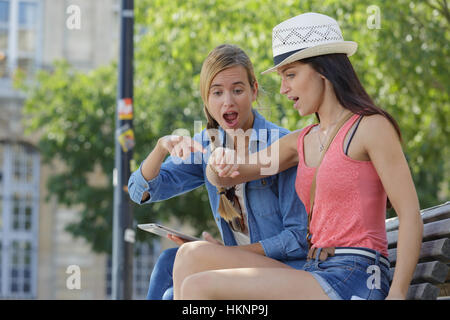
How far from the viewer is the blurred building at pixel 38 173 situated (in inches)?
869

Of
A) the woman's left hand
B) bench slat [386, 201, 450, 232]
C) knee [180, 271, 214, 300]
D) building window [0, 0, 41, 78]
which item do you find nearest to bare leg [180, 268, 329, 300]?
knee [180, 271, 214, 300]

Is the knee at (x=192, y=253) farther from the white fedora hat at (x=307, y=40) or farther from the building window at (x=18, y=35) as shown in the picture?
the building window at (x=18, y=35)

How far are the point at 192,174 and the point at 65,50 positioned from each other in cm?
1966

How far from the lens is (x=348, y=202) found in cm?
293

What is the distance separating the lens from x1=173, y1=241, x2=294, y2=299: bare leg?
9.98ft

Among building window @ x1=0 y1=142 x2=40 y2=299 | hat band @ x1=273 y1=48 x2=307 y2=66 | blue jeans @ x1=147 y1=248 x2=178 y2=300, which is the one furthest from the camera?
building window @ x1=0 y1=142 x2=40 y2=299

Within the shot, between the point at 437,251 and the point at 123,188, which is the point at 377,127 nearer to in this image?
the point at 437,251

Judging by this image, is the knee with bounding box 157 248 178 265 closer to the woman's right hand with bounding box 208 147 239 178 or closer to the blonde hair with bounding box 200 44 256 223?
the blonde hair with bounding box 200 44 256 223

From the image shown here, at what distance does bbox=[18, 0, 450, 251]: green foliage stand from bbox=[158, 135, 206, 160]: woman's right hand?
142 inches

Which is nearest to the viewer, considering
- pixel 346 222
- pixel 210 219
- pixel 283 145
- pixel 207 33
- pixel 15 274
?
pixel 346 222
